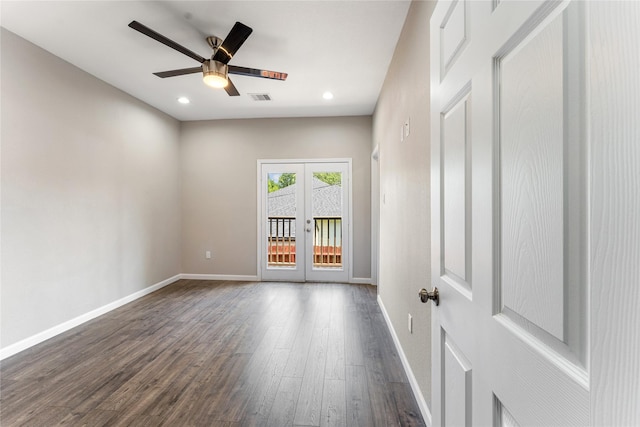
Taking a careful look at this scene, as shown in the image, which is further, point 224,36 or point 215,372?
point 224,36

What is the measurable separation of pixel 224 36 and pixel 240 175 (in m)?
2.52

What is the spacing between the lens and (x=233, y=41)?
229 centimetres

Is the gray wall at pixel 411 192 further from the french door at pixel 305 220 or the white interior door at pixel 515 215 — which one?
the french door at pixel 305 220

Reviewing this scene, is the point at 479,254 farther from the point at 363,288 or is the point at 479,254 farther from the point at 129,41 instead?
the point at 363,288

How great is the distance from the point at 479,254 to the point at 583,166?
1.14 ft

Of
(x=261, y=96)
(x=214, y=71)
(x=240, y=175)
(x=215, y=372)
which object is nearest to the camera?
→ (x=215, y=372)

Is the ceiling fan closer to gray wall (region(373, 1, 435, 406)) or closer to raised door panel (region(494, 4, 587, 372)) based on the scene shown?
gray wall (region(373, 1, 435, 406))

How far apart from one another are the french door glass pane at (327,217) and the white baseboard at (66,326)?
2597 mm

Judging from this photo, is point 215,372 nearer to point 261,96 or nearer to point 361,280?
point 361,280

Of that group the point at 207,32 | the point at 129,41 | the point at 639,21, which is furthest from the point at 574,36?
the point at 129,41

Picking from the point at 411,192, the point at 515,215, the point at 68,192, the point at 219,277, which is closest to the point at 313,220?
the point at 219,277

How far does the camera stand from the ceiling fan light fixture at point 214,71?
247 cm

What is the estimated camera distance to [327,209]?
4.82 m

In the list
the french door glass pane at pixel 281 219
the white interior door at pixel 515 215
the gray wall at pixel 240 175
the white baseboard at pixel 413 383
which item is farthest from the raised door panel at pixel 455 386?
the french door glass pane at pixel 281 219
